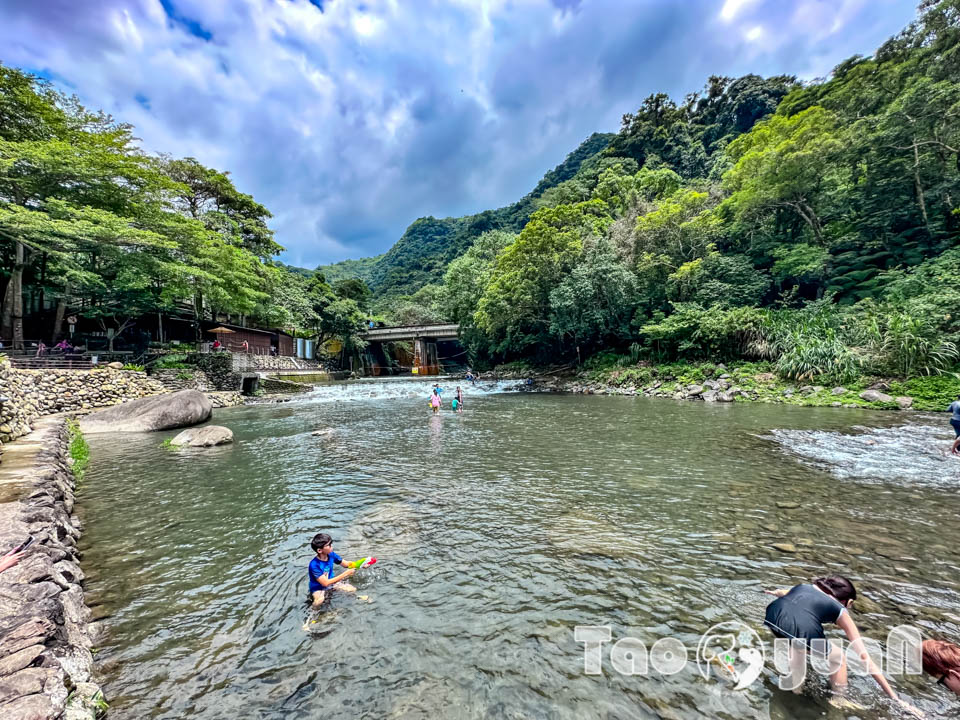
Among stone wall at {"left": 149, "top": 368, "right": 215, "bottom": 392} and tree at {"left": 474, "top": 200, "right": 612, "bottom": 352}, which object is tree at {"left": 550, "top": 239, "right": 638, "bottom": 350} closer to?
tree at {"left": 474, "top": 200, "right": 612, "bottom": 352}

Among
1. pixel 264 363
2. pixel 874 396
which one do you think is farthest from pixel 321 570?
pixel 264 363

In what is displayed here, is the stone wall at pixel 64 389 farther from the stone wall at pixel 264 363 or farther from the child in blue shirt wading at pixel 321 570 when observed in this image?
the child in blue shirt wading at pixel 321 570

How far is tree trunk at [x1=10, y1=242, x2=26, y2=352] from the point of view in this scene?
1850 cm

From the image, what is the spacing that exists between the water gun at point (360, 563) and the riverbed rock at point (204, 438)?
356 inches

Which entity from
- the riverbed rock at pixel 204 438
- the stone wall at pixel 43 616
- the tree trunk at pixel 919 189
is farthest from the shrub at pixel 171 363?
the tree trunk at pixel 919 189

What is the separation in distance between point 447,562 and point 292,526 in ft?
8.88

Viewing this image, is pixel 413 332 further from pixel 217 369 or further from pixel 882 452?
pixel 882 452

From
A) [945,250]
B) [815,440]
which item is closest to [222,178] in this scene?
[815,440]

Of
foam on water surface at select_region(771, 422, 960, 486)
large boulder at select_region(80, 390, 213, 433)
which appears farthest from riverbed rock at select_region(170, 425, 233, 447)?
foam on water surface at select_region(771, 422, 960, 486)

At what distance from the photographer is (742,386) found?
18.6 meters

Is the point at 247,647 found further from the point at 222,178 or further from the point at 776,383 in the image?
the point at 222,178

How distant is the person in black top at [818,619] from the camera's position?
8.85ft

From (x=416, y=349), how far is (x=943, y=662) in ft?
156

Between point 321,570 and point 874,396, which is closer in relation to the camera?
point 321,570
